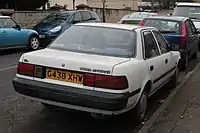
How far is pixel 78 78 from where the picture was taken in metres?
4.86

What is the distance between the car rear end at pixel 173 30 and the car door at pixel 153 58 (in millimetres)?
3542

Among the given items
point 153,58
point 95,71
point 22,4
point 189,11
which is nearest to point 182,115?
point 153,58

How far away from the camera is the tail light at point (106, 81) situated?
4.73m

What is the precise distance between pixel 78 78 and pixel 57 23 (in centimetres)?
1157

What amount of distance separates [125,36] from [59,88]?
1.55 metres

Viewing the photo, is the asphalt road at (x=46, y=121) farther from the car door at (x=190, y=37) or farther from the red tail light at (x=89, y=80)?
the car door at (x=190, y=37)

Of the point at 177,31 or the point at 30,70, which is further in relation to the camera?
the point at 177,31

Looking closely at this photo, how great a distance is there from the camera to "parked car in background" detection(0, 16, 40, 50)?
13203 millimetres

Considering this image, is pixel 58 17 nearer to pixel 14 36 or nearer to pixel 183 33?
pixel 14 36

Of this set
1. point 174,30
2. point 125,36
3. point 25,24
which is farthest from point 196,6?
point 125,36

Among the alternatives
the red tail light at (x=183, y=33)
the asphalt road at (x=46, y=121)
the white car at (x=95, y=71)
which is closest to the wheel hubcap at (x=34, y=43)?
the red tail light at (x=183, y=33)

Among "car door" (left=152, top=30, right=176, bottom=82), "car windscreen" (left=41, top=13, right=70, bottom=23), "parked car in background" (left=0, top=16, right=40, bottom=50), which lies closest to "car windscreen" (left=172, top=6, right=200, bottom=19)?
"car windscreen" (left=41, top=13, right=70, bottom=23)

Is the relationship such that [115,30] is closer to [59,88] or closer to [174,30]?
[59,88]

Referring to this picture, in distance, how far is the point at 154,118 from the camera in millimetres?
5836
